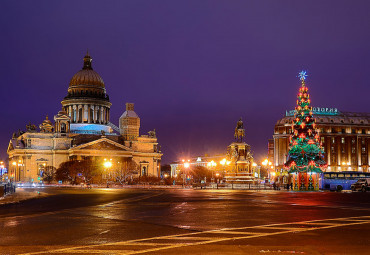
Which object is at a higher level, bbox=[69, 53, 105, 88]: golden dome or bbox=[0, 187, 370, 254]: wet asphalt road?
bbox=[69, 53, 105, 88]: golden dome

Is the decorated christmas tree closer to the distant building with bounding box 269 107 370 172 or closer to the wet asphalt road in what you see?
the wet asphalt road

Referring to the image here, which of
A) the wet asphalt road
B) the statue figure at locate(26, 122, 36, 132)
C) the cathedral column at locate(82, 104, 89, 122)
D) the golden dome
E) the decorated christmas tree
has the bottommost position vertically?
the wet asphalt road

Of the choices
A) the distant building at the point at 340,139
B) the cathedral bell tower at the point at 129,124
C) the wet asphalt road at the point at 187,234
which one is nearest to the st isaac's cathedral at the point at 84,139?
the cathedral bell tower at the point at 129,124

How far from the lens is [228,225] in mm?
19375

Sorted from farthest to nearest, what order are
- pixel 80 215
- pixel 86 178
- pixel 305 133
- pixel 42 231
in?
pixel 86 178, pixel 305 133, pixel 80 215, pixel 42 231

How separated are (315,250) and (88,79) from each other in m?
146

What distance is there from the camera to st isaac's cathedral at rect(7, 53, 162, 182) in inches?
5281

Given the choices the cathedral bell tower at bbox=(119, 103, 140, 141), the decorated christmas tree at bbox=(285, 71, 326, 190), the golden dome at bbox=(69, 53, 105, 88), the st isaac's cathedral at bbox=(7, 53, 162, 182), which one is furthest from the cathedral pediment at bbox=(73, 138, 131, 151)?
the decorated christmas tree at bbox=(285, 71, 326, 190)

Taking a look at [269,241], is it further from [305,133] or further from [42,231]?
[305,133]

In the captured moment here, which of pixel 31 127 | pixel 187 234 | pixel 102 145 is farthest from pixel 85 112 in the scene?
pixel 187 234

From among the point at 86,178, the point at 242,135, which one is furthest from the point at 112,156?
the point at 242,135

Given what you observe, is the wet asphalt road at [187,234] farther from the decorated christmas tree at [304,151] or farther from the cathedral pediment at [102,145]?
the cathedral pediment at [102,145]

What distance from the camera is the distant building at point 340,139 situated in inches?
5630

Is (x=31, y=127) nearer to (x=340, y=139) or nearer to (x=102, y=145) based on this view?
(x=102, y=145)
